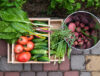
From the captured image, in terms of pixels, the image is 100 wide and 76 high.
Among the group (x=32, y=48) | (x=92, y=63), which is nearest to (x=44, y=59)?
(x=32, y=48)

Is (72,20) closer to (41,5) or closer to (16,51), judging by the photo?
(41,5)

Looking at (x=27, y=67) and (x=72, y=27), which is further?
(x=27, y=67)

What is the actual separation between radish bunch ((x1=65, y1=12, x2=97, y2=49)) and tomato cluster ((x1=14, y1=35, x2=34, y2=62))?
434 mm

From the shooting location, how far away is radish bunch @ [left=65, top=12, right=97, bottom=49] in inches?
60.8

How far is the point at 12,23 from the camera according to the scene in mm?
1401

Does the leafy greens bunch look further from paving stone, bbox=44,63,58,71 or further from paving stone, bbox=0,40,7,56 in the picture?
paving stone, bbox=44,63,58,71

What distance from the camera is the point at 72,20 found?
5.12ft

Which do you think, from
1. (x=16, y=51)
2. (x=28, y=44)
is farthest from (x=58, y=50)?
(x=16, y=51)

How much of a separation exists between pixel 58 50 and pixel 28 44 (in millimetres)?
338

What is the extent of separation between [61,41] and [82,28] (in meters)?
0.26

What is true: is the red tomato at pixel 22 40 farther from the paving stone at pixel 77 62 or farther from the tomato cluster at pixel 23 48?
the paving stone at pixel 77 62

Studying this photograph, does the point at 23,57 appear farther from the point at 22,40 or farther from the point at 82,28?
the point at 82,28

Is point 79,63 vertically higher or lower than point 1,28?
lower

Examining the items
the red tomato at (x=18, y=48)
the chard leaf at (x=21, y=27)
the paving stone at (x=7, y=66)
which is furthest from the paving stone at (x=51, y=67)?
the chard leaf at (x=21, y=27)
